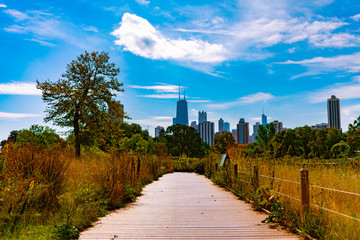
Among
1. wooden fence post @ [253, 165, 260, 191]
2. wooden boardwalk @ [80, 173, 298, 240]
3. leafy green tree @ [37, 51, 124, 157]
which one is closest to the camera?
wooden boardwalk @ [80, 173, 298, 240]

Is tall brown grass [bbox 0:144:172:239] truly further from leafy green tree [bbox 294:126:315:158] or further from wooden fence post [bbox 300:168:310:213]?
leafy green tree [bbox 294:126:315:158]

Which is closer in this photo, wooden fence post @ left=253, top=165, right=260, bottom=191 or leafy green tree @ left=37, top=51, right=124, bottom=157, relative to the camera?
wooden fence post @ left=253, top=165, right=260, bottom=191

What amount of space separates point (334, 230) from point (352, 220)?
303 mm

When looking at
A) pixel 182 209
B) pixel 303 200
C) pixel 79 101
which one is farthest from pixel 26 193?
pixel 79 101

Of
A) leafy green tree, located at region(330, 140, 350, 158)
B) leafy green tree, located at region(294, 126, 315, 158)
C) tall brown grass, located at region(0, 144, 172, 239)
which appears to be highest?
leafy green tree, located at region(294, 126, 315, 158)

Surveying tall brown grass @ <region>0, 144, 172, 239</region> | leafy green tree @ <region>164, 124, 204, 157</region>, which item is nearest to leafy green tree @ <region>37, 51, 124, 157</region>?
tall brown grass @ <region>0, 144, 172, 239</region>

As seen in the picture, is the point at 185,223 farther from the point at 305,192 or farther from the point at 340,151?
the point at 340,151

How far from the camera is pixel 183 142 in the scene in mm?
65188

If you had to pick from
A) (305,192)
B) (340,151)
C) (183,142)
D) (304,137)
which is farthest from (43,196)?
(304,137)

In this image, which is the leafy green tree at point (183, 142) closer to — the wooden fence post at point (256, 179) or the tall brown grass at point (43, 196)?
the wooden fence post at point (256, 179)

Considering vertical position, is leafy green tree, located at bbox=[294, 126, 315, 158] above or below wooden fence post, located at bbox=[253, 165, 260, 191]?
above

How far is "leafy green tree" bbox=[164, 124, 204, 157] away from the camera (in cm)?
6438

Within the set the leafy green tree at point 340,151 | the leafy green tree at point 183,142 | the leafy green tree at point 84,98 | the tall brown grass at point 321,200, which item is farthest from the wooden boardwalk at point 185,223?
the leafy green tree at point 183,142

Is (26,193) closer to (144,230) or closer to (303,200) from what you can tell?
(144,230)
